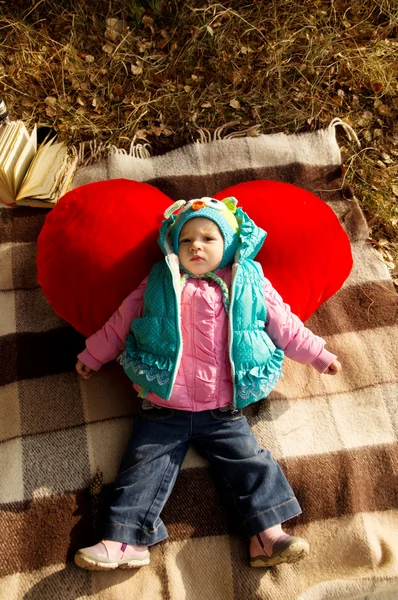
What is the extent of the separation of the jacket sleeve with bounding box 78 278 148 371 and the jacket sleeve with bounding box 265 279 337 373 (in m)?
0.48

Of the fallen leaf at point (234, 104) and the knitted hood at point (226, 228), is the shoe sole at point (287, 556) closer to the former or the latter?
the knitted hood at point (226, 228)

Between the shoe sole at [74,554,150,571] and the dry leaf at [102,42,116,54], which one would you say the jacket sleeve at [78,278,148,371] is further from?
the dry leaf at [102,42,116,54]

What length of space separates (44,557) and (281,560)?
0.79 metres

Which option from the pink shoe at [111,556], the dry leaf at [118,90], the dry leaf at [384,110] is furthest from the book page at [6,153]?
the dry leaf at [384,110]

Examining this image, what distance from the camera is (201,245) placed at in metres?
1.93

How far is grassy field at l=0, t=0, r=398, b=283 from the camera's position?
299 cm

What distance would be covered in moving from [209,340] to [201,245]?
13.0 inches

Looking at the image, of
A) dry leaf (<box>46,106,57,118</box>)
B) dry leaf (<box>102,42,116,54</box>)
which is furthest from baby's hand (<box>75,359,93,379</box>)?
dry leaf (<box>102,42,116,54</box>)

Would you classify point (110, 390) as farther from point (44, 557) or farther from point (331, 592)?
point (331, 592)

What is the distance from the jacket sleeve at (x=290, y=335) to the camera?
2018 mm

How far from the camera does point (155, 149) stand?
9.45 ft

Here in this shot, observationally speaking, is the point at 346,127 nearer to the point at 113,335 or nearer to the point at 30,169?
the point at 30,169

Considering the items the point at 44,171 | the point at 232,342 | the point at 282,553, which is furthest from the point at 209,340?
the point at 44,171

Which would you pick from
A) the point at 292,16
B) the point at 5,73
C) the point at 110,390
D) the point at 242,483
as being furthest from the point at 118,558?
the point at 292,16
